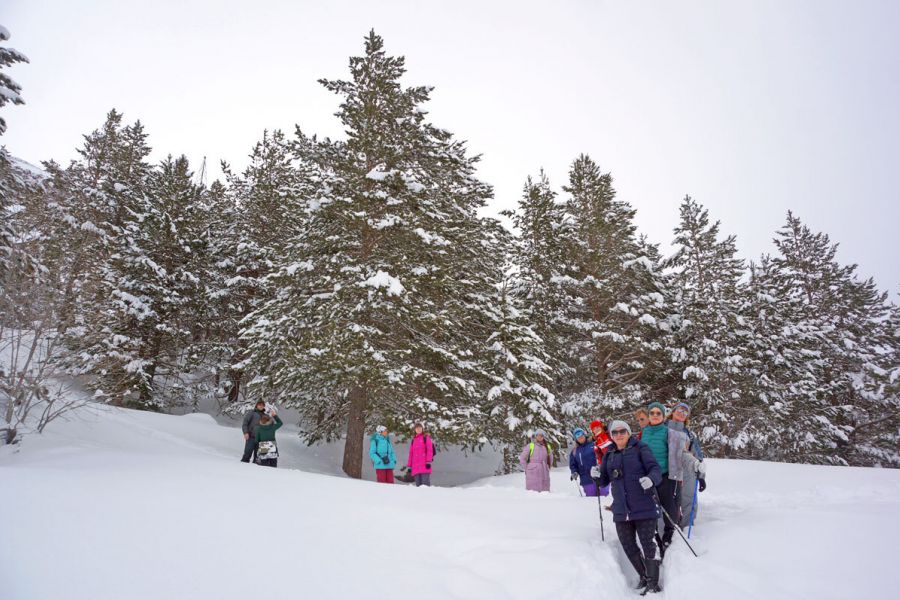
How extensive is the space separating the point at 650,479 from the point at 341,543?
3808 millimetres

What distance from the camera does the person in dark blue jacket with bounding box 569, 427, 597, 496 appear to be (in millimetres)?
10914

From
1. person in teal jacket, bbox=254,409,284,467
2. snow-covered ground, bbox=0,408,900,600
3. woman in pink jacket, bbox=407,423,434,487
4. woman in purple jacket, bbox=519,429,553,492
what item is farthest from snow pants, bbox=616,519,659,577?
person in teal jacket, bbox=254,409,284,467

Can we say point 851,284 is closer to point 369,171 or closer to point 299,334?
point 369,171

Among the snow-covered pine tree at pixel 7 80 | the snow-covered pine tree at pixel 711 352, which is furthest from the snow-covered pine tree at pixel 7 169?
the snow-covered pine tree at pixel 711 352

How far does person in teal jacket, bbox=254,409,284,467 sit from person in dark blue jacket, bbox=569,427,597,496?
7.39 meters

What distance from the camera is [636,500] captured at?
5.85 m

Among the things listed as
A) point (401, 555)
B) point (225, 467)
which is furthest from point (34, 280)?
point (401, 555)

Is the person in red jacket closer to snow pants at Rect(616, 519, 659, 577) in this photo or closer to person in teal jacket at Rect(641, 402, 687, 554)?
snow pants at Rect(616, 519, 659, 577)

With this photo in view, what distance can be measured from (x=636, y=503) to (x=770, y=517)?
297cm

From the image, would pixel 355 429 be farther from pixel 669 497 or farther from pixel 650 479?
pixel 650 479

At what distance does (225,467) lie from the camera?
9.38 metres

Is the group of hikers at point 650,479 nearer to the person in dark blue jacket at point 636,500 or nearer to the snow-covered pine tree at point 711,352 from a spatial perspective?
the person in dark blue jacket at point 636,500

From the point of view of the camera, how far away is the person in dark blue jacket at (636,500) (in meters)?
5.68

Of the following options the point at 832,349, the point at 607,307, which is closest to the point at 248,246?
the point at 607,307
